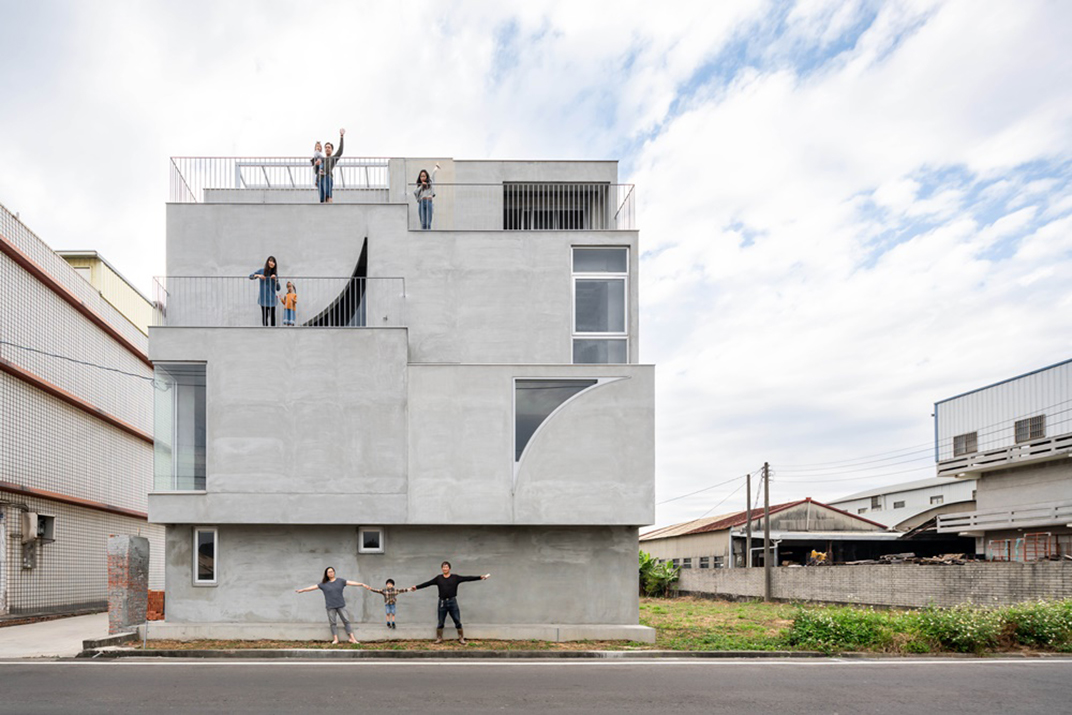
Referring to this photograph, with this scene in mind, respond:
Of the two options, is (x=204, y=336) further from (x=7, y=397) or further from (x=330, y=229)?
(x=7, y=397)

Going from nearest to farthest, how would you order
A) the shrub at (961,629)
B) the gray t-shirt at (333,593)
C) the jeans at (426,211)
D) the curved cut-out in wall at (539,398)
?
1. the shrub at (961,629)
2. the gray t-shirt at (333,593)
3. the curved cut-out in wall at (539,398)
4. the jeans at (426,211)

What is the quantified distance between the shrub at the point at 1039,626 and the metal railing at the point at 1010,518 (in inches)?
530

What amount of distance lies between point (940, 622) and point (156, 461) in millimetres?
15354

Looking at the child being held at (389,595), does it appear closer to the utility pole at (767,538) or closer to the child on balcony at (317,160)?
the child on balcony at (317,160)

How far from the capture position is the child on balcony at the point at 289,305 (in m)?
18.4

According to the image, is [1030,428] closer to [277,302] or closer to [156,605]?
[277,302]

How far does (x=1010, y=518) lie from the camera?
30.7 metres

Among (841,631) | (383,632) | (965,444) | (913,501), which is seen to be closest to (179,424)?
(383,632)

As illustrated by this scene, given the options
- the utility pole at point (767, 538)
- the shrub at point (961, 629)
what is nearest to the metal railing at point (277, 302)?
the shrub at point (961, 629)

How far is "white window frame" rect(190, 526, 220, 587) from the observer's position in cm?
1722

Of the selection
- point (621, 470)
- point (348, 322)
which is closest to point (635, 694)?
point (621, 470)

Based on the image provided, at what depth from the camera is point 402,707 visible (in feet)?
34.8

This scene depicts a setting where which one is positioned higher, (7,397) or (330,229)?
(330,229)

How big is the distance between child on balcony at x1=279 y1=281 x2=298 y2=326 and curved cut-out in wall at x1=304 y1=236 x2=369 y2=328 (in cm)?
68
